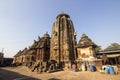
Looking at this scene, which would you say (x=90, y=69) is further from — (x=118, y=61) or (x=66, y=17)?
(x=66, y=17)

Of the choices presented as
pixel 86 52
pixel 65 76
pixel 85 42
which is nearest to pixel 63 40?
pixel 85 42

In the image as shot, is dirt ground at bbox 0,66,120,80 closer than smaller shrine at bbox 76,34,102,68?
Yes

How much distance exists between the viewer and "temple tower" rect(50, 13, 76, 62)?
26.8 m

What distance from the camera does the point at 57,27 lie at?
99.1 feet

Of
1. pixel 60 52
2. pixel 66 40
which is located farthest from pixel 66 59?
pixel 66 40

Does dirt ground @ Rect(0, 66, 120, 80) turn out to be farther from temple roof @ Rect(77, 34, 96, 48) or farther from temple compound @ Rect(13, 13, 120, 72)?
temple roof @ Rect(77, 34, 96, 48)

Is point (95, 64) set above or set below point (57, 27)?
below

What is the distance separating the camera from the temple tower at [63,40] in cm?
2684

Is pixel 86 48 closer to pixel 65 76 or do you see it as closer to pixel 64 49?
pixel 64 49

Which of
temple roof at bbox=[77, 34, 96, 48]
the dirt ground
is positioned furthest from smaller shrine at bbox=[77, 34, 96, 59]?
the dirt ground

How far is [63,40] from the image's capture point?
92.7ft

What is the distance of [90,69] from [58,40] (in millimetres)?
13972

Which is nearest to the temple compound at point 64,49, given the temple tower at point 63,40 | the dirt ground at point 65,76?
the temple tower at point 63,40

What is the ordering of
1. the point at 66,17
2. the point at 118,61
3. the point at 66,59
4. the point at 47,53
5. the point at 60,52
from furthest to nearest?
the point at 47,53 → the point at 66,17 → the point at 60,52 → the point at 66,59 → the point at 118,61
